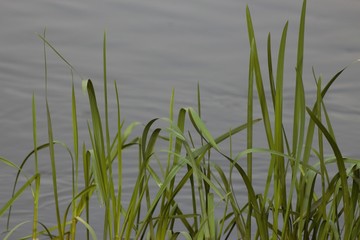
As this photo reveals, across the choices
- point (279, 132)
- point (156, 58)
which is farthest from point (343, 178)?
point (156, 58)

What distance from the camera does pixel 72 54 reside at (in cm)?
269

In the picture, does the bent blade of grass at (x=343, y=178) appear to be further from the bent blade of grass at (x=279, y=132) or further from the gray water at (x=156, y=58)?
the gray water at (x=156, y=58)

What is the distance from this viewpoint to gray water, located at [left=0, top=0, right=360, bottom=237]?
2303mm

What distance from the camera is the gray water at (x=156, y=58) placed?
2.30m

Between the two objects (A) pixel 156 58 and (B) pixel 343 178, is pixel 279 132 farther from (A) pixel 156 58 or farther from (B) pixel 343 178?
(A) pixel 156 58

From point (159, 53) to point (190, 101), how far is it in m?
0.40

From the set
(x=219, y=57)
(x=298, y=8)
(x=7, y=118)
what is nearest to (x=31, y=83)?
(x=7, y=118)

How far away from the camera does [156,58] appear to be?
2.73m

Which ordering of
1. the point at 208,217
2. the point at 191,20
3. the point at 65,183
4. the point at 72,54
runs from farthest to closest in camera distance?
the point at 191,20, the point at 72,54, the point at 65,183, the point at 208,217

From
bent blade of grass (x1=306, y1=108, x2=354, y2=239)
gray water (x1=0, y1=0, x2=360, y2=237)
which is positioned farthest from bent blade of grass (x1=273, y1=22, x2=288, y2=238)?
gray water (x1=0, y1=0, x2=360, y2=237)

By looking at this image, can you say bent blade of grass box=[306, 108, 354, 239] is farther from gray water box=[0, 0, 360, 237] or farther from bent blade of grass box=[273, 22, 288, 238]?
gray water box=[0, 0, 360, 237]

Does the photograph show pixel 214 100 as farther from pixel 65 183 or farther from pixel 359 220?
pixel 359 220

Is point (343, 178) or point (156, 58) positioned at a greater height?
point (156, 58)

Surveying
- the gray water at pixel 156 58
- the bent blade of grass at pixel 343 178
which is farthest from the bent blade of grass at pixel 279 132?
the gray water at pixel 156 58
